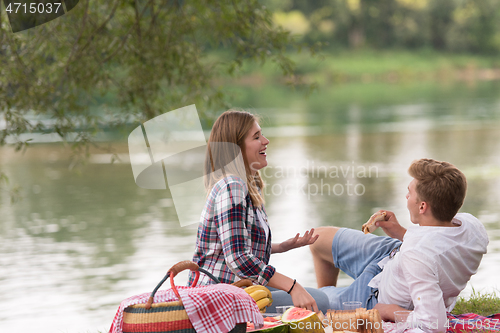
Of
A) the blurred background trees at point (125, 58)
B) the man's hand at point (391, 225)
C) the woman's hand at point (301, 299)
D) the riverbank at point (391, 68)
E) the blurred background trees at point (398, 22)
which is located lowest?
the woman's hand at point (301, 299)

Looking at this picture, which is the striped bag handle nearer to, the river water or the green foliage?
the river water

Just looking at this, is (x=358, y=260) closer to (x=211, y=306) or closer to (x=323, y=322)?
(x=323, y=322)

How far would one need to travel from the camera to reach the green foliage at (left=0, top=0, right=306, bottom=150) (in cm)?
526

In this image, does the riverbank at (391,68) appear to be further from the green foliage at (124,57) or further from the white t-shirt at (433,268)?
the white t-shirt at (433,268)

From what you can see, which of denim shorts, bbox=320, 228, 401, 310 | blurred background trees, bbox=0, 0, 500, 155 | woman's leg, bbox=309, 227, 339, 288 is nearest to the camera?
denim shorts, bbox=320, 228, 401, 310

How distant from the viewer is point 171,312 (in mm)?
2414

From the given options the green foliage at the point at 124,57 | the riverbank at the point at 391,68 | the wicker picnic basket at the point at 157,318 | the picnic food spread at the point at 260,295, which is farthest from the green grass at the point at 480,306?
the riverbank at the point at 391,68

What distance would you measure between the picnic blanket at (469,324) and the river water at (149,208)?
1440mm

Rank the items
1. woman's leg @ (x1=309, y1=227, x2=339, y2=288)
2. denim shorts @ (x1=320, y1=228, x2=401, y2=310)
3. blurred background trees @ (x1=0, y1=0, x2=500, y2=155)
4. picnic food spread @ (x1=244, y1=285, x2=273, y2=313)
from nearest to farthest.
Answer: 1. picnic food spread @ (x1=244, y1=285, x2=273, y2=313)
2. denim shorts @ (x1=320, y1=228, x2=401, y2=310)
3. woman's leg @ (x1=309, y1=227, x2=339, y2=288)
4. blurred background trees @ (x1=0, y1=0, x2=500, y2=155)

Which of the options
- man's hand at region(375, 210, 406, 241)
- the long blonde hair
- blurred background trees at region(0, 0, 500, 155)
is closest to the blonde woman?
the long blonde hair

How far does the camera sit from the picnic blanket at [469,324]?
299 cm

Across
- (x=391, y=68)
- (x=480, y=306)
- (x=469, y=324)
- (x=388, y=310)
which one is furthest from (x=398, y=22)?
(x=388, y=310)

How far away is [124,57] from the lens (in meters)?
5.66

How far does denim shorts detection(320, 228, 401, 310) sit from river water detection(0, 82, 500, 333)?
0.85 meters
